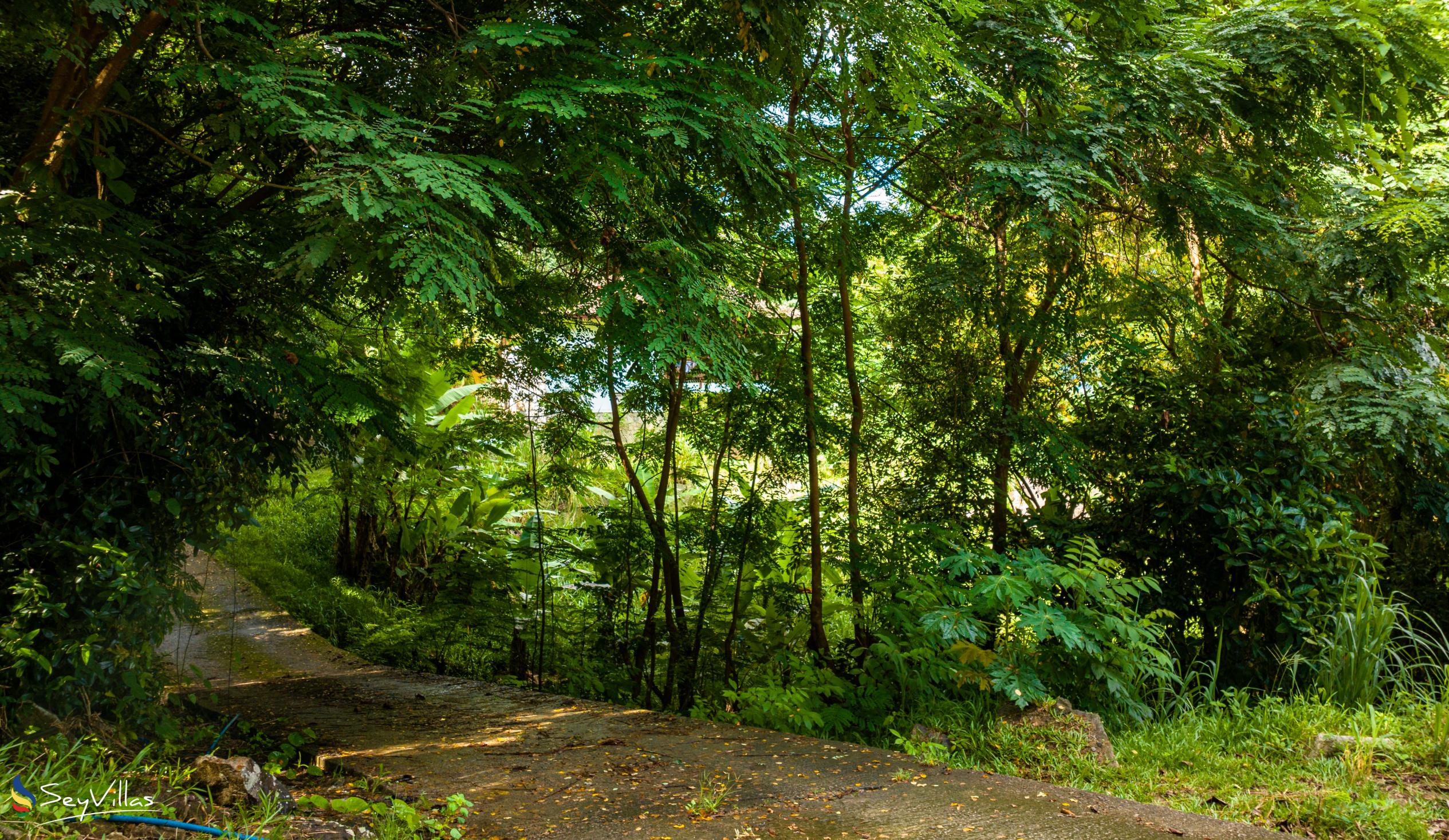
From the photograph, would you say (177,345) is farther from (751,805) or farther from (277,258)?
(751,805)

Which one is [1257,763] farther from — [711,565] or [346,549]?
[346,549]

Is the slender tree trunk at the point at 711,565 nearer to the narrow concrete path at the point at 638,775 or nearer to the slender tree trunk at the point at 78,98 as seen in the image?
the narrow concrete path at the point at 638,775

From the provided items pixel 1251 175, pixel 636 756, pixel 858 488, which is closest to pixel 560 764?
pixel 636 756

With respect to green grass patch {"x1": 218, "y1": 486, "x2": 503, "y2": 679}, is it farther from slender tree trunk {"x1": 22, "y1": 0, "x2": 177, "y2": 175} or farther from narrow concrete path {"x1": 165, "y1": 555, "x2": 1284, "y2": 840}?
slender tree trunk {"x1": 22, "y1": 0, "x2": 177, "y2": 175}

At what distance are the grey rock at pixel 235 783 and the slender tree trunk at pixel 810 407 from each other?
10.8 feet

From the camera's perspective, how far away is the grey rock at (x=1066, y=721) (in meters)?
4.04

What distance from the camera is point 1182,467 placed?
17.3 ft

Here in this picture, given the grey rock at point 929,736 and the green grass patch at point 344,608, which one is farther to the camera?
the green grass patch at point 344,608

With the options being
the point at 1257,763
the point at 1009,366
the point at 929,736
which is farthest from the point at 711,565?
the point at 1257,763

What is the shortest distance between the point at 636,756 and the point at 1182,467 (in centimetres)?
363

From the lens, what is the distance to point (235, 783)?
2.85 metres

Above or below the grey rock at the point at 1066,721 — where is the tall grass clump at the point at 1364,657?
above

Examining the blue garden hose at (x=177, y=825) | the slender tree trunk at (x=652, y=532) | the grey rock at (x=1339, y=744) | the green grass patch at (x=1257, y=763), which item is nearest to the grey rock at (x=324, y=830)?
the blue garden hose at (x=177, y=825)

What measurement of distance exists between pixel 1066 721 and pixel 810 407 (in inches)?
86.8
